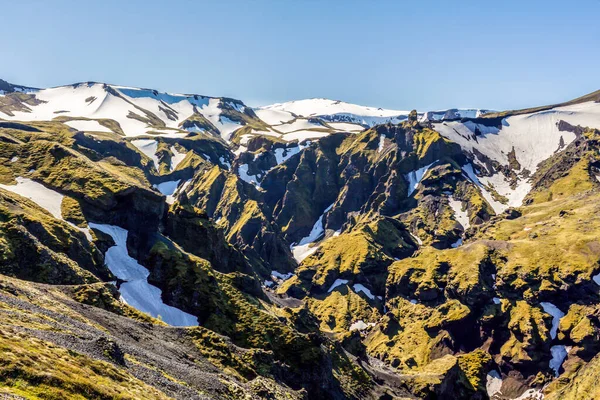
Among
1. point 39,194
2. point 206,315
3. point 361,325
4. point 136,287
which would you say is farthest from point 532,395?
point 39,194

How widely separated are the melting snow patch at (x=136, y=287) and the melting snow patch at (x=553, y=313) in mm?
141952

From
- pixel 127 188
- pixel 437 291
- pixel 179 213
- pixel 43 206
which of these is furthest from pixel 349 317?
pixel 43 206

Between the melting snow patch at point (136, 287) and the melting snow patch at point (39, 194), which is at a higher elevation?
the melting snow patch at point (39, 194)

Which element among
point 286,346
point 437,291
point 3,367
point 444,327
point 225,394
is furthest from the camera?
point 437,291

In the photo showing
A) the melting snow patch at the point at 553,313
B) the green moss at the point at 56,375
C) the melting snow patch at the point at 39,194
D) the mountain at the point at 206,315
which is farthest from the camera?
the melting snow patch at the point at 553,313

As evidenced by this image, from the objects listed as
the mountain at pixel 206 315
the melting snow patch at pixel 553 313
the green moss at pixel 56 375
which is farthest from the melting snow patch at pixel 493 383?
the green moss at pixel 56 375

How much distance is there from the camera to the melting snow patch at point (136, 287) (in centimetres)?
7456

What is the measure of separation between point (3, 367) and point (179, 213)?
93.0 metres

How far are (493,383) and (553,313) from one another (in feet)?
122

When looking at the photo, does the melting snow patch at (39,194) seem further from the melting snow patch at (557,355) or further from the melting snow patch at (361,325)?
the melting snow patch at (557,355)

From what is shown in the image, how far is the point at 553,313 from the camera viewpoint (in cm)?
16550

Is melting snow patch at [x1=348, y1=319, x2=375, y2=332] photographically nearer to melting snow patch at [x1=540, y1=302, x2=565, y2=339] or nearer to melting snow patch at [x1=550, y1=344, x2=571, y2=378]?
melting snow patch at [x1=540, y1=302, x2=565, y2=339]

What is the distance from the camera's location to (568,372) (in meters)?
144

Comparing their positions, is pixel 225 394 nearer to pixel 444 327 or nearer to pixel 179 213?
pixel 179 213
